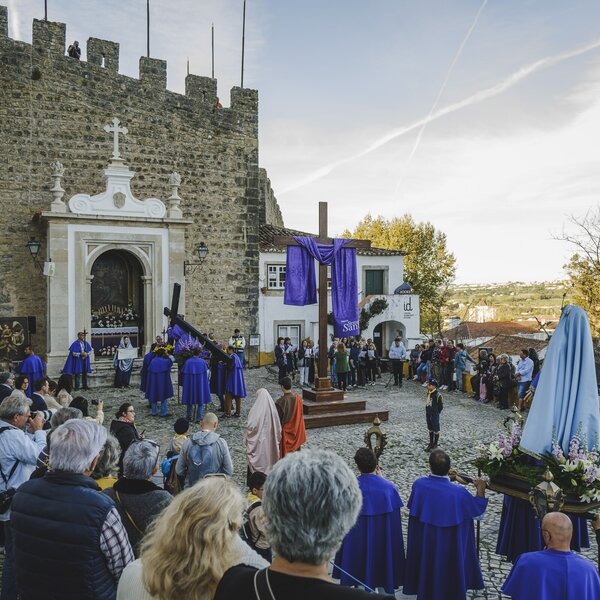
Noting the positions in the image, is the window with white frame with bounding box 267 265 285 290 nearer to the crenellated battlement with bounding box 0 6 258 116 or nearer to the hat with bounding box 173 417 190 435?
the crenellated battlement with bounding box 0 6 258 116

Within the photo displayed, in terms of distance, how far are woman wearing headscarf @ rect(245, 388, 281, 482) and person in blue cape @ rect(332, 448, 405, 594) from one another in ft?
9.71

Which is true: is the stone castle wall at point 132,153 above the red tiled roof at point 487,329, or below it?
above

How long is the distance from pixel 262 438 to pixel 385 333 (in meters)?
18.7

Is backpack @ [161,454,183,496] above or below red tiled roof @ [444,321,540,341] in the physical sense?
below

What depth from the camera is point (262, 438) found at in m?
7.90

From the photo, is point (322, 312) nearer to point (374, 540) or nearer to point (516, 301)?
point (374, 540)

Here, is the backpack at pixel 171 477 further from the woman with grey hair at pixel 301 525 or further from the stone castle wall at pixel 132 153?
the stone castle wall at pixel 132 153

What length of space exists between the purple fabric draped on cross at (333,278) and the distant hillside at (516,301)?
4357 centimetres

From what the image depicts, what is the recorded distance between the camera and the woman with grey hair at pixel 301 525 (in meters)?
1.95

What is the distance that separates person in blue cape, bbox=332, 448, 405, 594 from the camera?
16.1ft

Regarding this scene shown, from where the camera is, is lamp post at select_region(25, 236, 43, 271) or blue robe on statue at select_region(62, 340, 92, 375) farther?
lamp post at select_region(25, 236, 43, 271)

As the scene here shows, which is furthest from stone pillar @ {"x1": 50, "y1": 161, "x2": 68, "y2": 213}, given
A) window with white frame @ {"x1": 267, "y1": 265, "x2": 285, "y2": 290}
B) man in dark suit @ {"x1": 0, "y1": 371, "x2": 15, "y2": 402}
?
window with white frame @ {"x1": 267, "y1": 265, "x2": 285, "y2": 290}

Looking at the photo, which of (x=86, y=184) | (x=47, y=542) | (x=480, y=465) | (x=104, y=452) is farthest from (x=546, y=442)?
(x=86, y=184)

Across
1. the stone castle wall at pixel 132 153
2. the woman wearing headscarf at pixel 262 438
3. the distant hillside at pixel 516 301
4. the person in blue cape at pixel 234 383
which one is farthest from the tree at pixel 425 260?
the woman wearing headscarf at pixel 262 438
